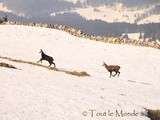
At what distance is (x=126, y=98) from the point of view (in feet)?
92.5

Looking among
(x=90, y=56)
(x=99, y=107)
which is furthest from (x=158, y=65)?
(x=99, y=107)

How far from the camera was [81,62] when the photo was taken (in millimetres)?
59594

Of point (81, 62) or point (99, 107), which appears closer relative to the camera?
point (99, 107)

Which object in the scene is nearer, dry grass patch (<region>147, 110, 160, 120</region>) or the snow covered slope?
the snow covered slope

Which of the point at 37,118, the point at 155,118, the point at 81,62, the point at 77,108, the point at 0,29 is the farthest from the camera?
the point at 0,29

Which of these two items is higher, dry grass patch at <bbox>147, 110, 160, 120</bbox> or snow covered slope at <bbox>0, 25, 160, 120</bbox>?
snow covered slope at <bbox>0, 25, 160, 120</bbox>

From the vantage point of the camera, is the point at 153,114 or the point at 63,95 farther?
the point at 153,114

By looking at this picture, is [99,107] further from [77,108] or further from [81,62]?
[81,62]

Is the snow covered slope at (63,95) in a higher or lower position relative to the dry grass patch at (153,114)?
higher

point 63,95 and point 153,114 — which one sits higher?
point 63,95

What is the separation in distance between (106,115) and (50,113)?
111 inches

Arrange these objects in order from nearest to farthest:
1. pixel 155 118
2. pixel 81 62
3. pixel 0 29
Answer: pixel 155 118 < pixel 81 62 < pixel 0 29

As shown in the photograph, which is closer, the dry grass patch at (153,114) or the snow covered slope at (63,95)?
the snow covered slope at (63,95)

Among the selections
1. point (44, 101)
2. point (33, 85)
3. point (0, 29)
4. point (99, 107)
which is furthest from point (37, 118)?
point (0, 29)
